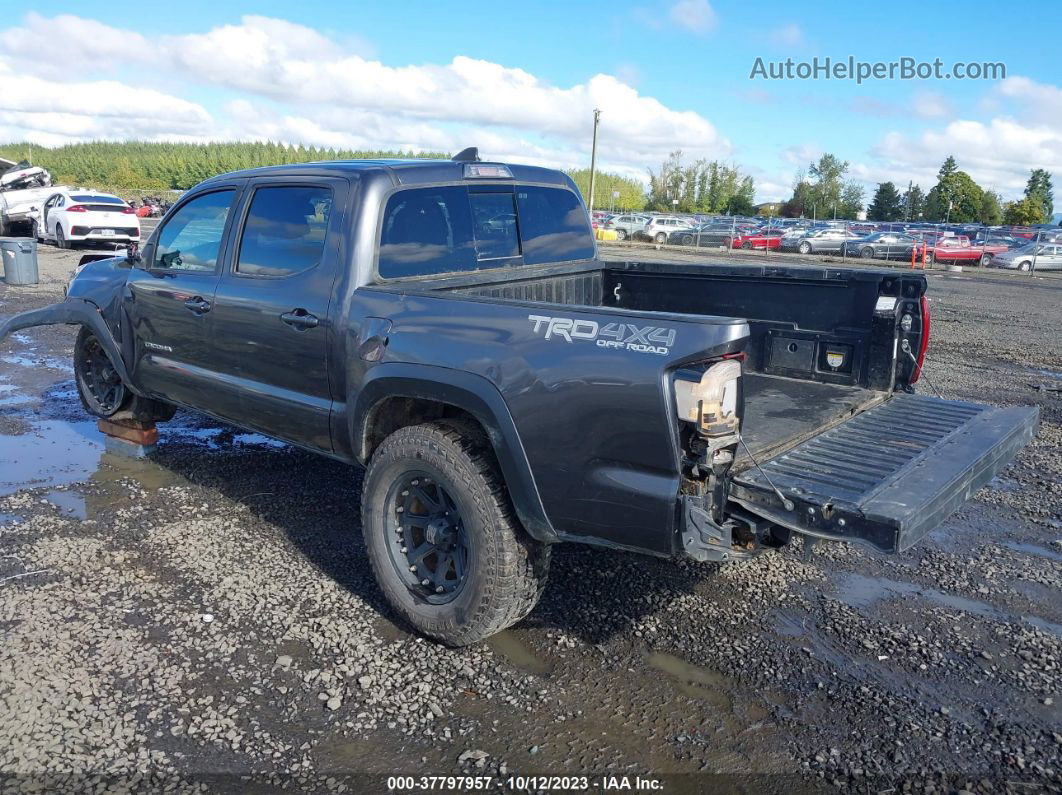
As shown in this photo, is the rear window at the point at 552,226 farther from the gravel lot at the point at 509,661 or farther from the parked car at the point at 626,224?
the parked car at the point at 626,224

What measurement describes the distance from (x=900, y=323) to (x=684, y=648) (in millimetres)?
1963

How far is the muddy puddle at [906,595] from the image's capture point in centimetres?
394

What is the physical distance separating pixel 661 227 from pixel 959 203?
3686 centimetres

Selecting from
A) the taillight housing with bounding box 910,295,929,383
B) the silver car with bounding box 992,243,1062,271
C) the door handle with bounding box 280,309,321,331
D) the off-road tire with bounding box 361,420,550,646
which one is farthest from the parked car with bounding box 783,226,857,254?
the off-road tire with bounding box 361,420,550,646

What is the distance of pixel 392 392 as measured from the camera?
3.66 meters

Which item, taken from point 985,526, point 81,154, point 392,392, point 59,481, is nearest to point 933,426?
point 985,526

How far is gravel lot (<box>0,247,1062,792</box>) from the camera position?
2.90 meters

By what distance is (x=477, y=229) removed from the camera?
180 inches

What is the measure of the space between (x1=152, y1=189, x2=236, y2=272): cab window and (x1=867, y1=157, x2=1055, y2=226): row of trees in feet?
229

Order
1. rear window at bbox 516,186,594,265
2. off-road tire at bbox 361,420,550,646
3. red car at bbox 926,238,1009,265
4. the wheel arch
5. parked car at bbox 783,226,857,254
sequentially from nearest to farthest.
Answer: the wheel arch, off-road tire at bbox 361,420,550,646, rear window at bbox 516,186,594,265, red car at bbox 926,238,1009,265, parked car at bbox 783,226,857,254

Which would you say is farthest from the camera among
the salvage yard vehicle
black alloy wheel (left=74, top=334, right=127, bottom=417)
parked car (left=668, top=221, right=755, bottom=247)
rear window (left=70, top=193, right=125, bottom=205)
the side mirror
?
parked car (left=668, top=221, right=755, bottom=247)

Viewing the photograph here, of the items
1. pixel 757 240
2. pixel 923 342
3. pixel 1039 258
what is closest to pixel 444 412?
pixel 923 342

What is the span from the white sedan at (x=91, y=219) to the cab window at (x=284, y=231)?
68.1 ft

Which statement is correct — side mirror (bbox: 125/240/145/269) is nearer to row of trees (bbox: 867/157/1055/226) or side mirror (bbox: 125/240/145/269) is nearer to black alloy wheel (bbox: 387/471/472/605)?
black alloy wheel (bbox: 387/471/472/605)
